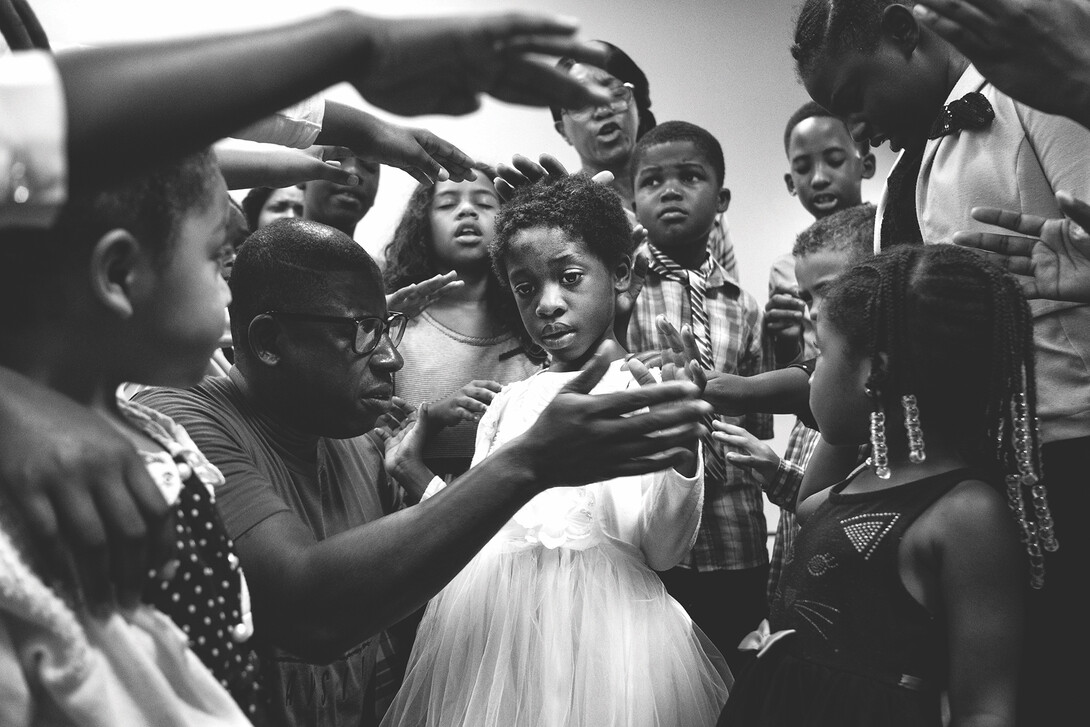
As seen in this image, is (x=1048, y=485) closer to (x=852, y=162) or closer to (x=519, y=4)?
(x=852, y=162)

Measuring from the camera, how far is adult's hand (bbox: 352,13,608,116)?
A: 0.80 m

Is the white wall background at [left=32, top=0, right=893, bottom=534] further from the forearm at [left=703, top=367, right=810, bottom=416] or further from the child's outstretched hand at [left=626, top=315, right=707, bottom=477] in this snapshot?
the child's outstretched hand at [left=626, top=315, right=707, bottom=477]

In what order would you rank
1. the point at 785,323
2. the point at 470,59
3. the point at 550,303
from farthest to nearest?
the point at 785,323 → the point at 550,303 → the point at 470,59

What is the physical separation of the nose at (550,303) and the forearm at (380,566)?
0.73 m

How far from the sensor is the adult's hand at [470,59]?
80 cm

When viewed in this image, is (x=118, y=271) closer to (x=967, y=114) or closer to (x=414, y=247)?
(x=967, y=114)

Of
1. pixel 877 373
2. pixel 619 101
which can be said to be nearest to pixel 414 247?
pixel 619 101

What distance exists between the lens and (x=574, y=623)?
5.46 feet

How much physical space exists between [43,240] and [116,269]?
0.07 meters

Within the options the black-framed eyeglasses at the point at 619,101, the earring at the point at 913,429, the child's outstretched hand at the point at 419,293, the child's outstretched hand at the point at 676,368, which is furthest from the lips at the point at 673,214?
the earring at the point at 913,429

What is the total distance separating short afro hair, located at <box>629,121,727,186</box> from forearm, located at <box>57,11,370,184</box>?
2164 millimetres

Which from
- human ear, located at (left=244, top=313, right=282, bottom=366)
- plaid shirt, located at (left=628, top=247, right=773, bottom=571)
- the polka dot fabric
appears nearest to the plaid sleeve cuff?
plaid shirt, located at (left=628, top=247, right=773, bottom=571)

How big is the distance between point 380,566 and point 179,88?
2.33ft

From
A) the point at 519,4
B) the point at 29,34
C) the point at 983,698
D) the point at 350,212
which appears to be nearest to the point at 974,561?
the point at 983,698
